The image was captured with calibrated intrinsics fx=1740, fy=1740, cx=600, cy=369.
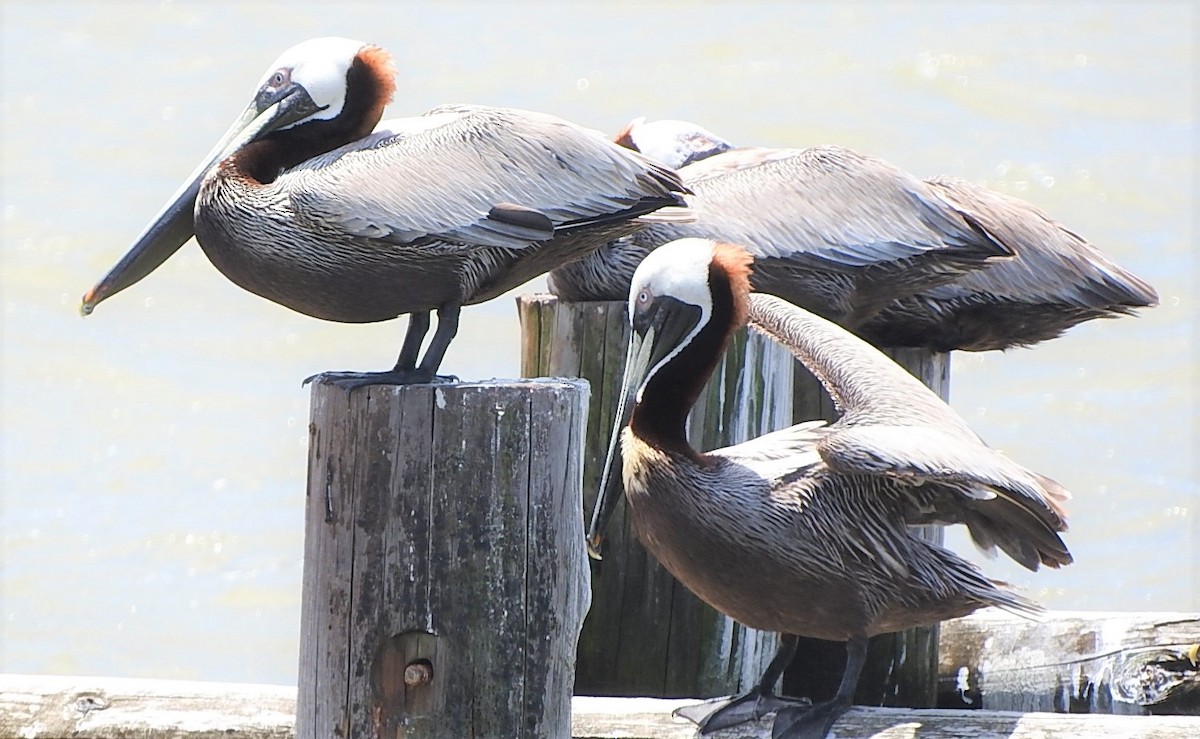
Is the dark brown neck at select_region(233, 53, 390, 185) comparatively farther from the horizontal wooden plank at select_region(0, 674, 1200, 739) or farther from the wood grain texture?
the wood grain texture

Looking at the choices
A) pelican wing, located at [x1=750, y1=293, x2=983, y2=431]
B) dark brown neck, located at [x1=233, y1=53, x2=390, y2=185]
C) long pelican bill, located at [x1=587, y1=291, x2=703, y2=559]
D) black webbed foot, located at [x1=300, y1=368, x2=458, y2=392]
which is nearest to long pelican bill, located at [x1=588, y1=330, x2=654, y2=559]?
long pelican bill, located at [x1=587, y1=291, x2=703, y2=559]

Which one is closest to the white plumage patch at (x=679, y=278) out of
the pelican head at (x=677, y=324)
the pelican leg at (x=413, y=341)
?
the pelican head at (x=677, y=324)

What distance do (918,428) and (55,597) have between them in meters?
6.80

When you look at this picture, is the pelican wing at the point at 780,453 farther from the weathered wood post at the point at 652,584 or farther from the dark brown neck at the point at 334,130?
the dark brown neck at the point at 334,130

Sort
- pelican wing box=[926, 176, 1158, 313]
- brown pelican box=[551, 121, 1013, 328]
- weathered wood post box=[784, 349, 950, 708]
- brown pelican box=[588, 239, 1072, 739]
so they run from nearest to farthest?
brown pelican box=[588, 239, 1072, 739], weathered wood post box=[784, 349, 950, 708], brown pelican box=[551, 121, 1013, 328], pelican wing box=[926, 176, 1158, 313]

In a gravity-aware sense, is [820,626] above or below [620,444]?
below

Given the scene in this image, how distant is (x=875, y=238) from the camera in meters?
4.70

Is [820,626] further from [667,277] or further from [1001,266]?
[1001,266]

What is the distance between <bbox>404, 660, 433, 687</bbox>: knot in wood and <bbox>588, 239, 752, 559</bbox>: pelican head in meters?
1.00

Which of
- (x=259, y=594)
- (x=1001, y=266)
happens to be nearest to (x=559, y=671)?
(x=1001, y=266)

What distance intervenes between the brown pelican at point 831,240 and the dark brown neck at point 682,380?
0.80 metres

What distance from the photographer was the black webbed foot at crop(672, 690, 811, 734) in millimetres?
3580

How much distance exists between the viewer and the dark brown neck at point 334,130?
11.8 ft

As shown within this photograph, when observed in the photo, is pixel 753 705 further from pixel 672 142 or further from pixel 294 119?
pixel 672 142
